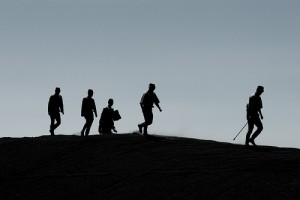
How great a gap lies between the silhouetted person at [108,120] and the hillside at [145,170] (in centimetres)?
306

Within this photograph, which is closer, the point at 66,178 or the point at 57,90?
the point at 66,178

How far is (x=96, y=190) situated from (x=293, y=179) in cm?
522

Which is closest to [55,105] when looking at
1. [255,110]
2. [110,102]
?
[110,102]

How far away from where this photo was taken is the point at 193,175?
20.8m

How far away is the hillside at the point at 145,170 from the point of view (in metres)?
19.3

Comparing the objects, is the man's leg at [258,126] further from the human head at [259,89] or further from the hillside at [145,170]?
the human head at [259,89]

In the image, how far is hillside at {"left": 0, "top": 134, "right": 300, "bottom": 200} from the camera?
19344 mm

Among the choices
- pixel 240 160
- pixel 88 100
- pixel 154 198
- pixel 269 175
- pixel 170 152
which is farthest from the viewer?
pixel 88 100

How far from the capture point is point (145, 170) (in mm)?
21688

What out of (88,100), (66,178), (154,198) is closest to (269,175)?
(154,198)

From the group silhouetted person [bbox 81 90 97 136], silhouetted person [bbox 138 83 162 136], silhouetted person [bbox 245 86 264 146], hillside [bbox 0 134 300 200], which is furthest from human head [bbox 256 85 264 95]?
silhouetted person [bbox 81 90 97 136]

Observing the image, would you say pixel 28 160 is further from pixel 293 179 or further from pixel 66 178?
pixel 293 179

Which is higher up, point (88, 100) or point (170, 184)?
point (88, 100)

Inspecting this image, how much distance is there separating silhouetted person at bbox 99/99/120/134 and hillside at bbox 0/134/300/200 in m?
3.06
